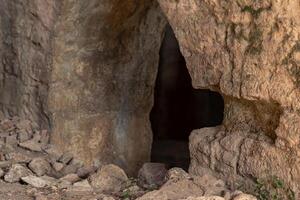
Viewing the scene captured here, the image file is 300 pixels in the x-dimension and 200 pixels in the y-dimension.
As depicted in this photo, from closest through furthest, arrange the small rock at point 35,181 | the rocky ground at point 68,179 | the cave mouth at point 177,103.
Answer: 1. the rocky ground at point 68,179
2. the small rock at point 35,181
3. the cave mouth at point 177,103

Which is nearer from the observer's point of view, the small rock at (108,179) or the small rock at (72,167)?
the small rock at (108,179)

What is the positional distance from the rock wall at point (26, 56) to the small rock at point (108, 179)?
0.95 meters

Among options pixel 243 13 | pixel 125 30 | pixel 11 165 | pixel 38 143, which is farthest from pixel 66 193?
pixel 125 30

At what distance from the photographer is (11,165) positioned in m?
3.54

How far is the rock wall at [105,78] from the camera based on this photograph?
154 inches

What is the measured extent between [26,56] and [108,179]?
1.36 meters

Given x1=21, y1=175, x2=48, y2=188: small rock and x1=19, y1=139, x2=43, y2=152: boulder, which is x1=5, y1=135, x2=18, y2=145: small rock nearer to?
x1=19, y1=139, x2=43, y2=152: boulder

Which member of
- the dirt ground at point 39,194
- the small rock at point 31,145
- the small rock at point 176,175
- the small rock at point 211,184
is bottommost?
the dirt ground at point 39,194

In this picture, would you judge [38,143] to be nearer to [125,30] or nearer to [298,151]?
[125,30]

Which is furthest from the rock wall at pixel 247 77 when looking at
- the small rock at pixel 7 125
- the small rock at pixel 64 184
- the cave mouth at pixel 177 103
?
the cave mouth at pixel 177 103

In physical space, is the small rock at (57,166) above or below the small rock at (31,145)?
below

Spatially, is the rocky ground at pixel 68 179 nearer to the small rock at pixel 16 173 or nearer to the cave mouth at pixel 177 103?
the small rock at pixel 16 173

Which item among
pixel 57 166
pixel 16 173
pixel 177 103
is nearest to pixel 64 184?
pixel 16 173

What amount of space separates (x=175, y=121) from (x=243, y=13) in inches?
206
